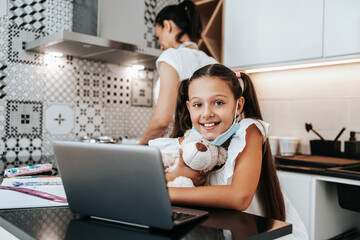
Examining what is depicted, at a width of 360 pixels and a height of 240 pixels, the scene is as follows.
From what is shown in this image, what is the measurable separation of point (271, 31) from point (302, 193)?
0.98m

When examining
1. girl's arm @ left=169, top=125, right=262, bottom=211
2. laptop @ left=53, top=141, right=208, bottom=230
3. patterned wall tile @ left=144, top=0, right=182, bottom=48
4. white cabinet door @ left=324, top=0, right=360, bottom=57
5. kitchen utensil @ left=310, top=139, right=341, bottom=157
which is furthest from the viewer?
patterned wall tile @ left=144, top=0, right=182, bottom=48

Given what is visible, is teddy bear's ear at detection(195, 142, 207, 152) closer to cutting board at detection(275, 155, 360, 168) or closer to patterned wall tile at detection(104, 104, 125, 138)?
cutting board at detection(275, 155, 360, 168)

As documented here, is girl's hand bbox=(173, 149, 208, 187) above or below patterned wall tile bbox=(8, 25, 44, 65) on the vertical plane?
below

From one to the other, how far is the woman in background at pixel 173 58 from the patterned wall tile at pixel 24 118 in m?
0.70

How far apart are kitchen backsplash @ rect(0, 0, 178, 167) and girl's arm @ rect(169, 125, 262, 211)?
1.14 metres

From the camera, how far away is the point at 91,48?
6.16 feet

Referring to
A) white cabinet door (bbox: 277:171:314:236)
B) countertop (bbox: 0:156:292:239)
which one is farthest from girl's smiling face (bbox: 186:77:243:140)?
white cabinet door (bbox: 277:171:314:236)

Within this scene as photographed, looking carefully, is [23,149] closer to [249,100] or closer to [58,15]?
[58,15]

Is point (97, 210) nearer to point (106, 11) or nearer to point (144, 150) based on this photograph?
point (144, 150)

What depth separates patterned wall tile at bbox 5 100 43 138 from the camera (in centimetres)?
189

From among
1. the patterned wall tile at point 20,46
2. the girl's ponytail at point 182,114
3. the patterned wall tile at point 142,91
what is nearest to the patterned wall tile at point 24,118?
the patterned wall tile at point 20,46

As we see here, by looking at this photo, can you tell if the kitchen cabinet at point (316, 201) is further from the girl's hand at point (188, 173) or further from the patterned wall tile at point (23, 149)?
the patterned wall tile at point (23, 149)

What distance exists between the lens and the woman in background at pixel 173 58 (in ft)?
5.26

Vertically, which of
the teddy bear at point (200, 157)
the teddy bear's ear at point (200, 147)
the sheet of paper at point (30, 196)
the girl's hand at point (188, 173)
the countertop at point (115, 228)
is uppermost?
the teddy bear's ear at point (200, 147)
